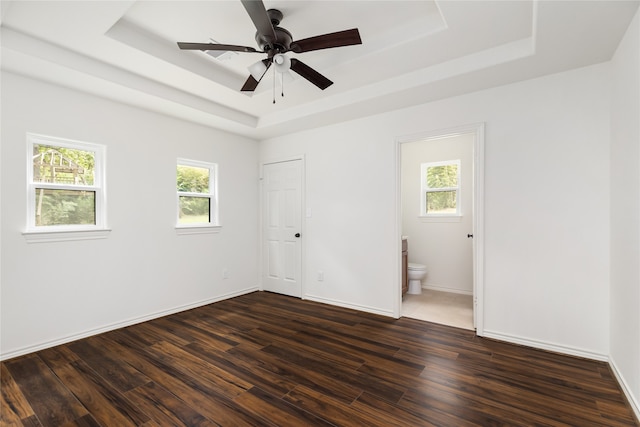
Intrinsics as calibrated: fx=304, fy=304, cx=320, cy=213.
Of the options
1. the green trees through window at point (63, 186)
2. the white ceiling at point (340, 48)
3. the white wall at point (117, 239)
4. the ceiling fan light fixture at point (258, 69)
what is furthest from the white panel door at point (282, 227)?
the green trees through window at point (63, 186)

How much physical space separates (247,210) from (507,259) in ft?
11.8

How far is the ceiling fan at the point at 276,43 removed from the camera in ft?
6.35

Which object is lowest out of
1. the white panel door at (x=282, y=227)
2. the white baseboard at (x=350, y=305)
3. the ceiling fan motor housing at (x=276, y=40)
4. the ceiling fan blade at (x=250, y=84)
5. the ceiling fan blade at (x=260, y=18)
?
the white baseboard at (x=350, y=305)

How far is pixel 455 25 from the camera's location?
2.28 meters

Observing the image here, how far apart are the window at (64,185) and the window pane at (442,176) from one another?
4595mm

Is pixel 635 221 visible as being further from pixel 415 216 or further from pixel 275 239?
pixel 275 239

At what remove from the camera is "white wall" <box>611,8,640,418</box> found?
1947 mm

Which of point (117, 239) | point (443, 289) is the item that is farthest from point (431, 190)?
point (117, 239)

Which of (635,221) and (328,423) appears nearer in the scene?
(328,423)

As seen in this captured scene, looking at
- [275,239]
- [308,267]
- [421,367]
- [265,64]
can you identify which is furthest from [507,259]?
[275,239]

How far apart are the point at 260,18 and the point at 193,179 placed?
2.82m

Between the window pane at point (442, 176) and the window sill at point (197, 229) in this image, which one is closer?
the window sill at point (197, 229)

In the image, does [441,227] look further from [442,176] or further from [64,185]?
[64,185]

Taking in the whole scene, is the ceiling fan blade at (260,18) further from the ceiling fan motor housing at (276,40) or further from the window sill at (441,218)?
the window sill at (441,218)
